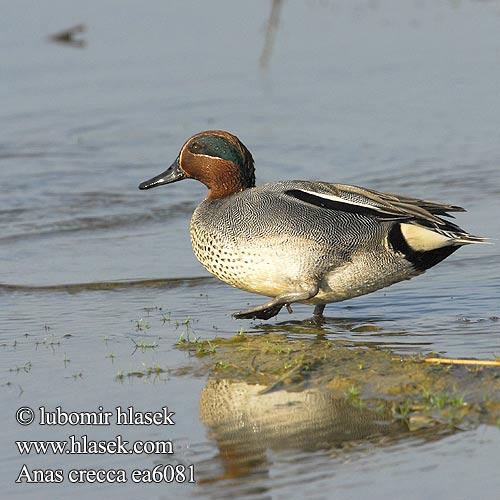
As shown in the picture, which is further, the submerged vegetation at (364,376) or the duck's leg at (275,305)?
the duck's leg at (275,305)

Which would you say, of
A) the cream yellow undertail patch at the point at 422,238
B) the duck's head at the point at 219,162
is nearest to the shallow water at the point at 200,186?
the cream yellow undertail patch at the point at 422,238

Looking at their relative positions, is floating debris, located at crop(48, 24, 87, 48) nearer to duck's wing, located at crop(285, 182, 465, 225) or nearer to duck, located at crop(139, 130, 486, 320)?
duck, located at crop(139, 130, 486, 320)

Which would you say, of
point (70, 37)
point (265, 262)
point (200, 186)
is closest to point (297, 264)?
point (265, 262)

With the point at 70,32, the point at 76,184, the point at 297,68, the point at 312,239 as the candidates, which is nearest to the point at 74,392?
the point at 312,239

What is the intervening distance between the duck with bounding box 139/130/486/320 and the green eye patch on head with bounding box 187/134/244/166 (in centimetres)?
42

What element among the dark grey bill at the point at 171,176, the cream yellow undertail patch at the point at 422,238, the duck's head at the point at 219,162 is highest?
the duck's head at the point at 219,162

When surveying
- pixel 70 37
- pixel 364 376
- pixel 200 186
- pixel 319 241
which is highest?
pixel 70 37

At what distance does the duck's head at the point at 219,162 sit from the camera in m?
7.07

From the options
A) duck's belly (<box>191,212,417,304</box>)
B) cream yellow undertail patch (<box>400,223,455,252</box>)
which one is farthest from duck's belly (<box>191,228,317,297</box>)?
cream yellow undertail patch (<box>400,223,455,252</box>)

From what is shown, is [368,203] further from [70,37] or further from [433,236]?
[70,37]

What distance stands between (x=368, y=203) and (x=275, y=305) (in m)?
0.77

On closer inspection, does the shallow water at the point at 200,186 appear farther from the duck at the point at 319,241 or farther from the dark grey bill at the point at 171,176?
the dark grey bill at the point at 171,176

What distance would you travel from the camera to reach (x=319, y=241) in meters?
6.50

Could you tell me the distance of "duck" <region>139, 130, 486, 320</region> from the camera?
6.45m
